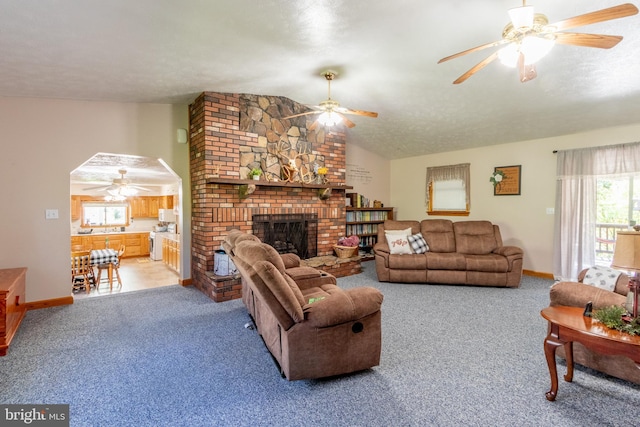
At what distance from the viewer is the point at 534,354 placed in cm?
255

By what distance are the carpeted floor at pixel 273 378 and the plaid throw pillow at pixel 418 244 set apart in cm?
164

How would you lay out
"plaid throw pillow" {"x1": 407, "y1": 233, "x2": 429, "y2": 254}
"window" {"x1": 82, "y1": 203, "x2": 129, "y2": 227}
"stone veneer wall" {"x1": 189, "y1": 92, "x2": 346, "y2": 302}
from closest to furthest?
"stone veneer wall" {"x1": 189, "y1": 92, "x2": 346, "y2": 302} < "plaid throw pillow" {"x1": 407, "y1": 233, "x2": 429, "y2": 254} < "window" {"x1": 82, "y1": 203, "x2": 129, "y2": 227}

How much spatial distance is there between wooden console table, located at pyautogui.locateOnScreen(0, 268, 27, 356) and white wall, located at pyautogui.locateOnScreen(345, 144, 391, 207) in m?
5.35

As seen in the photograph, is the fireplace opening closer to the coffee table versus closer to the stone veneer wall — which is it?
the stone veneer wall

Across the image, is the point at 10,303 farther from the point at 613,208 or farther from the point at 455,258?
the point at 613,208

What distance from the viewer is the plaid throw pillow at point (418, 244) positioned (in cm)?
507

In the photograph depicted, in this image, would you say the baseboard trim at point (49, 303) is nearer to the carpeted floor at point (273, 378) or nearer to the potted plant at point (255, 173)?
the carpeted floor at point (273, 378)

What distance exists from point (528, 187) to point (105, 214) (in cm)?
1034

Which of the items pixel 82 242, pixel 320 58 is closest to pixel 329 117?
pixel 320 58

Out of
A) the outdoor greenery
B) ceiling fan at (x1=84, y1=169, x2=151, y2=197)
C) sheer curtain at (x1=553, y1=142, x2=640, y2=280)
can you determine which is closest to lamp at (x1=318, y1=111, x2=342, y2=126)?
sheer curtain at (x1=553, y1=142, x2=640, y2=280)

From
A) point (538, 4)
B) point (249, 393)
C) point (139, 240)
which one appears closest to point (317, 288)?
point (249, 393)

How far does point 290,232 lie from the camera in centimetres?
515

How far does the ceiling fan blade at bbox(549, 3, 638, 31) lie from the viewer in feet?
5.19

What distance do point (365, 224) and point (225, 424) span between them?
5281 mm
